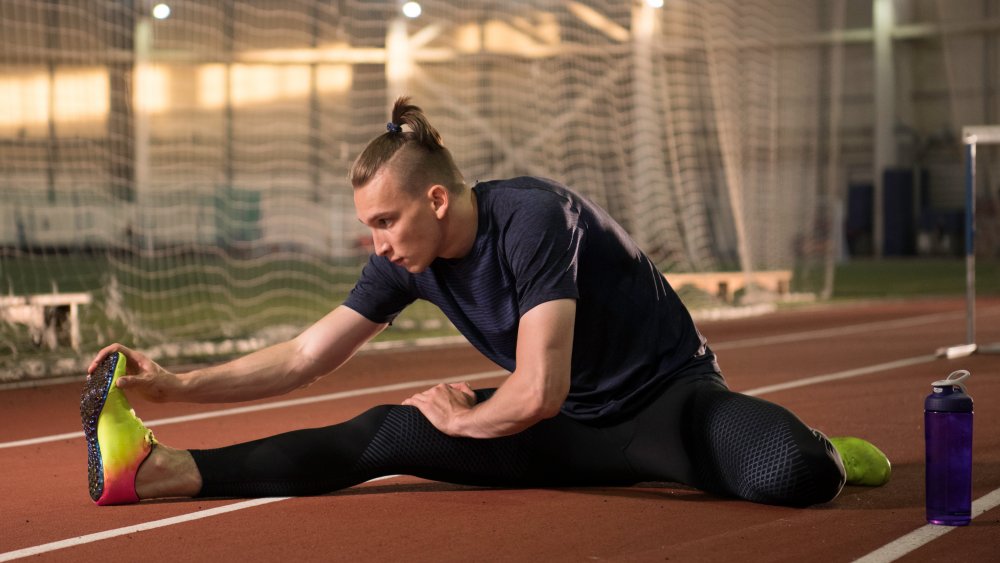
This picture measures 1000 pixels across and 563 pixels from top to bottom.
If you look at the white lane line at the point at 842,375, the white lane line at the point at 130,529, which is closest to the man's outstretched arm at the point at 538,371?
the white lane line at the point at 130,529

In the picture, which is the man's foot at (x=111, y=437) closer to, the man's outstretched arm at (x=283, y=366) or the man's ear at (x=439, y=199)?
the man's outstretched arm at (x=283, y=366)

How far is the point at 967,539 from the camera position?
12.4 feet

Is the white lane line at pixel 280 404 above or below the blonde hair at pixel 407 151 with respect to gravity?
below

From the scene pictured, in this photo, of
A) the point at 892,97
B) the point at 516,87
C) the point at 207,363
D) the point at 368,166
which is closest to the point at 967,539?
the point at 368,166

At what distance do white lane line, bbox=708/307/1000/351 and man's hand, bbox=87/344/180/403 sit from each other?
7173mm

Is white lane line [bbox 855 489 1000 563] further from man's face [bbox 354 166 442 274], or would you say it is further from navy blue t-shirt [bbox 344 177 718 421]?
man's face [bbox 354 166 442 274]

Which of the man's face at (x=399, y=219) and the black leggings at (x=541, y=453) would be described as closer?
the man's face at (x=399, y=219)

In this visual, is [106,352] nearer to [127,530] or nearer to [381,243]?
[127,530]

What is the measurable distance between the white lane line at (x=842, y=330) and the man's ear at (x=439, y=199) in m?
7.17

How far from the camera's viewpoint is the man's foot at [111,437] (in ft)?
13.8

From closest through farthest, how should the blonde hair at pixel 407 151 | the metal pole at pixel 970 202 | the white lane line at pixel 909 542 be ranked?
the white lane line at pixel 909 542 < the blonde hair at pixel 407 151 < the metal pole at pixel 970 202

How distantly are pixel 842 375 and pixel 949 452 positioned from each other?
4853 mm

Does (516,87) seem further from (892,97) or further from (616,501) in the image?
(892,97)

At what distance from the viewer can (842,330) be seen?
41.6 ft
